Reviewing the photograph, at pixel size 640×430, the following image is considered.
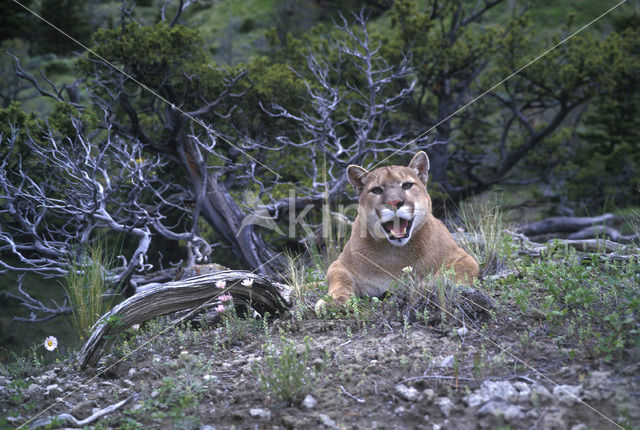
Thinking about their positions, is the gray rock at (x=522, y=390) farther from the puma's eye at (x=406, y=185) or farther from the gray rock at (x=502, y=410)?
the puma's eye at (x=406, y=185)

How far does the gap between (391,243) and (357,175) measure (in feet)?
2.82

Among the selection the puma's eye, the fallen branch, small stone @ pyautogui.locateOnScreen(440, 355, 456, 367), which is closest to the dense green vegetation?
small stone @ pyautogui.locateOnScreen(440, 355, 456, 367)

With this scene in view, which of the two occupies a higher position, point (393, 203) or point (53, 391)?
point (393, 203)

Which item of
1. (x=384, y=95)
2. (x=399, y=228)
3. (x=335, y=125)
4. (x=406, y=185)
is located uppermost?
(x=384, y=95)

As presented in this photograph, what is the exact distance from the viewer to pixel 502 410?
10.3 feet

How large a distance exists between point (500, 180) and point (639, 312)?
32.8ft

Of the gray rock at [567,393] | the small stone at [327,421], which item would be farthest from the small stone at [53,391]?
the gray rock at [567,393]

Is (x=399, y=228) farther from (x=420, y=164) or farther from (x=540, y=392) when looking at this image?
(x=540, y=392)

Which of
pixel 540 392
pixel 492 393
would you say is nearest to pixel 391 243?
pixel 492 393

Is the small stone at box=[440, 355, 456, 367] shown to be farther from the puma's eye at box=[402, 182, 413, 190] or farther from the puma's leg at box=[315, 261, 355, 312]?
the puma's eye at box=[402, 182, 413, 190]

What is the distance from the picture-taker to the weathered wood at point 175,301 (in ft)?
15.0

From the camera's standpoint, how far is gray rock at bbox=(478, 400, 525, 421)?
308 centimetres

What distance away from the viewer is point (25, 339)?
1116 cm

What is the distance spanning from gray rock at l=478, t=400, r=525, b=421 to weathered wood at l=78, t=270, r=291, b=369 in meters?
2.58
